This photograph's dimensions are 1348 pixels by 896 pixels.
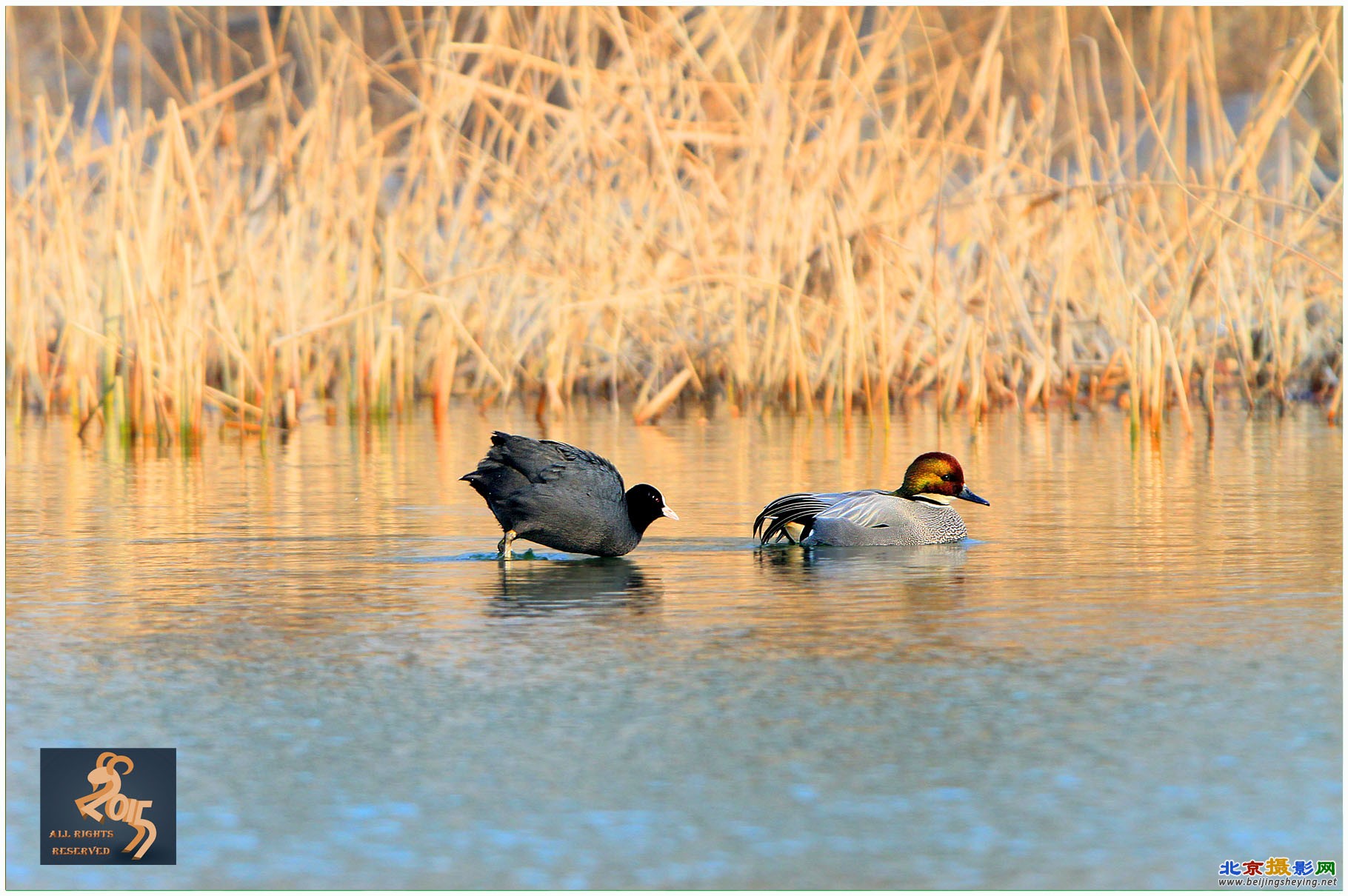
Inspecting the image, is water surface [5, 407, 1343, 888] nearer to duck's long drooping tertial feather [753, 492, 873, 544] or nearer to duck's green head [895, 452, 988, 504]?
duck's long drooping tertial feather [753, 492, 873, 544]

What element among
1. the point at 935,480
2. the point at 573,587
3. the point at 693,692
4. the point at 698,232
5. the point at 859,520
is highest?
the point at 698,232

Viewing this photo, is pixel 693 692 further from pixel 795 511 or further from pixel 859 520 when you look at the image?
pixel 859 520

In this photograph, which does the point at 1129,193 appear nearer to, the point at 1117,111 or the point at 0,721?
the point at 1117,111

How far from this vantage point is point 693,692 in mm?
4516

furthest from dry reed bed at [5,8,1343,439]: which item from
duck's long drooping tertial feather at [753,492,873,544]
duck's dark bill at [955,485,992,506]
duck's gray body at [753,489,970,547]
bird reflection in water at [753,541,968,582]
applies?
duck's long drooping tertial feather at [753,492,873,544]

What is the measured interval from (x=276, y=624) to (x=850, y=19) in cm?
870

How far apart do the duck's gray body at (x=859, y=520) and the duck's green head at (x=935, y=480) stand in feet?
0.94

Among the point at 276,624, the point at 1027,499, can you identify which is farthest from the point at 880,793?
the point at 1027,499

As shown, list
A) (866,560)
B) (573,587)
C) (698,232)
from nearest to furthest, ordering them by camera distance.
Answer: (573,587), (866,560), (698,232)

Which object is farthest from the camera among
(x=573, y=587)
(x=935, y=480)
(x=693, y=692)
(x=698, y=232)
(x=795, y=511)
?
(x=698, y=232)

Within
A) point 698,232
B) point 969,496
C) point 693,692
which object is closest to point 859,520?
point 969,496

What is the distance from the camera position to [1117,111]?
20.1 meters

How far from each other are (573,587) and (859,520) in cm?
145

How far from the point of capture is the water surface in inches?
136
